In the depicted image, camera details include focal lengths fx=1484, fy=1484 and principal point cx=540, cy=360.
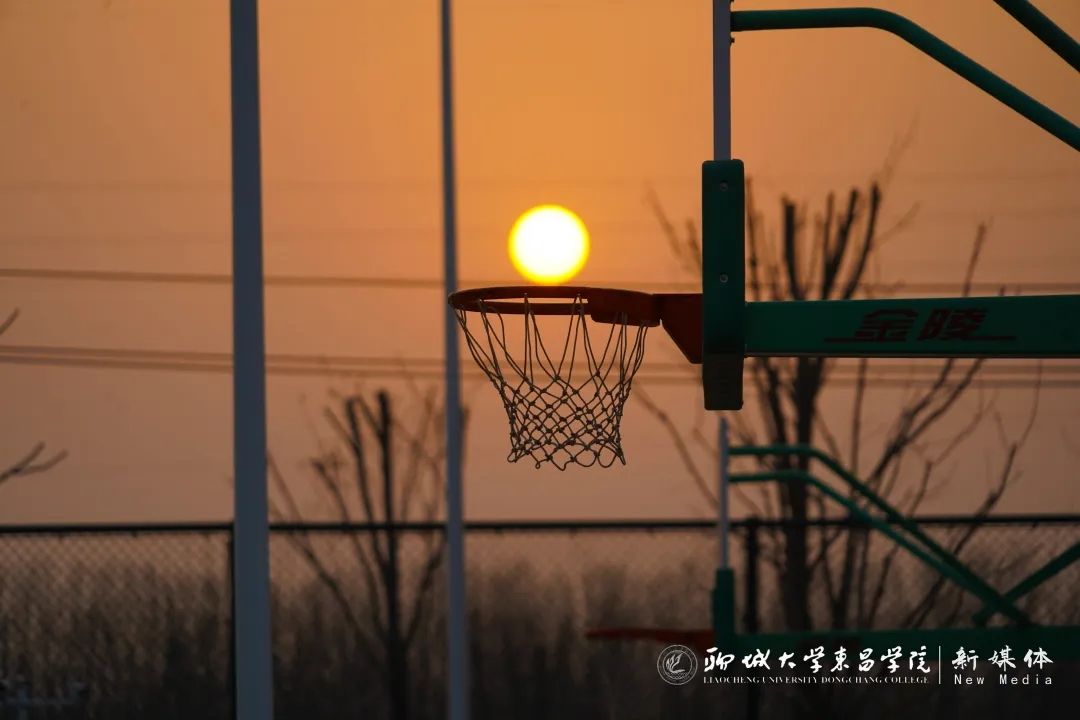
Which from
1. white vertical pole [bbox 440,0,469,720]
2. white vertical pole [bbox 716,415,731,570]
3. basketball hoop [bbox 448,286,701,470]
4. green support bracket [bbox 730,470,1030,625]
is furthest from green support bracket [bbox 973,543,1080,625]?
basketball hoop [bbox 448,286,701,470]

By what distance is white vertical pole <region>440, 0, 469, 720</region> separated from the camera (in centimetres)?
877

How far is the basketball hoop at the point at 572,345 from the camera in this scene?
4215 mm

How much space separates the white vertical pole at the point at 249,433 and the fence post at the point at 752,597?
672cm

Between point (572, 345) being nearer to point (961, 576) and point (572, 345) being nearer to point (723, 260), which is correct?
point (723, 260)

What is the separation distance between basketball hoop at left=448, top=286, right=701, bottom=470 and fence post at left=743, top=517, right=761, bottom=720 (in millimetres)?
5681

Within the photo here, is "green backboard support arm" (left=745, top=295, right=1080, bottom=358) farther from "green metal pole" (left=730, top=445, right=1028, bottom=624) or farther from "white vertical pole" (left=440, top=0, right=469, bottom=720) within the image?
"white vertical pole" (left=440, top=0, right=469, bottom=720)

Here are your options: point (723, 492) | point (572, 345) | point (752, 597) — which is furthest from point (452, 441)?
point (572, 345)

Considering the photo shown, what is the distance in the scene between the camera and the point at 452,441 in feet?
29.3

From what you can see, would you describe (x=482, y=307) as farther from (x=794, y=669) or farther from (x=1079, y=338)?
(x=794, y=669)

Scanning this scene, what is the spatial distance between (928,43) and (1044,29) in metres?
0.41

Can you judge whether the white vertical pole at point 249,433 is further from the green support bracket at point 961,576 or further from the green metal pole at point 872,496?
the green support bracket at point 961,576

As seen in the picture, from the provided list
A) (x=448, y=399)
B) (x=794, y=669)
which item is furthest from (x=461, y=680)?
(x=794, y=669)

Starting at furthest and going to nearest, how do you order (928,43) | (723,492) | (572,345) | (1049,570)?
(723,492)
(1049,570)
(572,345)
(928,43)

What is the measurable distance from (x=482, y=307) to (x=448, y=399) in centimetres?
446
